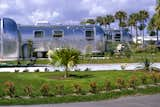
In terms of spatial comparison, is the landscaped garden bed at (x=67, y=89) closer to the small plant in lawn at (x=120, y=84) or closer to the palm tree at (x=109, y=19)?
the small plant in lawn at (x=120, y=84)

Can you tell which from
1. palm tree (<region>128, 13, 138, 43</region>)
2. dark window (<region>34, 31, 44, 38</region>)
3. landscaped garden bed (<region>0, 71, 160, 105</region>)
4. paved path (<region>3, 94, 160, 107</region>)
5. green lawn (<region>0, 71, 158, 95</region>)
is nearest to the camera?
paved path (<region>3, 94, 160, 107</region>)

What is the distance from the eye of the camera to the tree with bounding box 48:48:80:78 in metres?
21.1

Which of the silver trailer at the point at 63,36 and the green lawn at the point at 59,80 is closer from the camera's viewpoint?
the green lawn at the point at 59,80

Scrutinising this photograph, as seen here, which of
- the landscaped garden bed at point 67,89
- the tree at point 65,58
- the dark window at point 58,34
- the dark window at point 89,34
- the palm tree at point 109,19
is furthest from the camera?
the palm tree at point 109,19

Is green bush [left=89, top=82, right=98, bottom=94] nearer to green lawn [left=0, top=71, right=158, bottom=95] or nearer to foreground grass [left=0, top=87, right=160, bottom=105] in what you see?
green lawn [left=0, top=71, right=158, bottom=95]

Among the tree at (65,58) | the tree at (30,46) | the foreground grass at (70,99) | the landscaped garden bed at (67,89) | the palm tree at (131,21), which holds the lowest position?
→ the foreground grass at (70,99)

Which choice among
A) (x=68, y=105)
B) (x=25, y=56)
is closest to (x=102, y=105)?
(x=68, y=105)

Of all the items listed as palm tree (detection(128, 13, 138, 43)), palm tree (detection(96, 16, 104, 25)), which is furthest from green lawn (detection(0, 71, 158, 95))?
palm tree (detection(96, 16, 104, 25))

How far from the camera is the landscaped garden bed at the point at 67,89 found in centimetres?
1560

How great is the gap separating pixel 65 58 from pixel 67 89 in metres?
3.87

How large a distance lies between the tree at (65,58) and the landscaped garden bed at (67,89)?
0.65m

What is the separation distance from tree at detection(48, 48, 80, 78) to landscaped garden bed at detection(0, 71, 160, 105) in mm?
647

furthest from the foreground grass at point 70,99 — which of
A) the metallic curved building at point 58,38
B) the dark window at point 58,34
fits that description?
the dark window at point 58,34

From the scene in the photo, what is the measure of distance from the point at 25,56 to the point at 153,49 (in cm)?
2541
